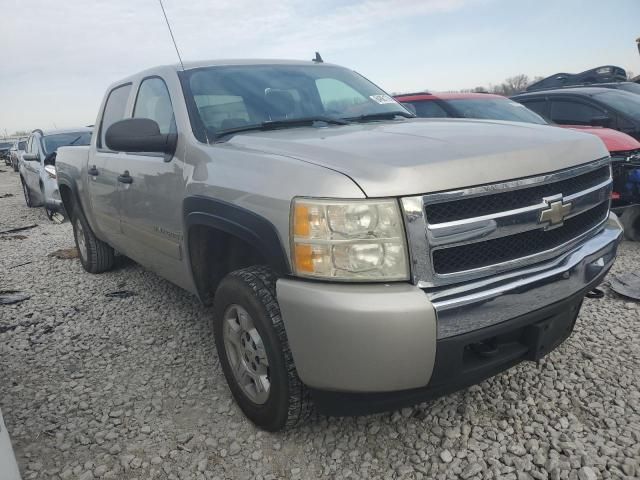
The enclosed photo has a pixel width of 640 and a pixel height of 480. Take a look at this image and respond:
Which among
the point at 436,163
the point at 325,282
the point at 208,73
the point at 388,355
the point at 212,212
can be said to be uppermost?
the point at 208,73

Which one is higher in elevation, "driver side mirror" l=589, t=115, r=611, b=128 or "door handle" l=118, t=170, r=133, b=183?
"door handle" l=118, t=170, r=133, b=183

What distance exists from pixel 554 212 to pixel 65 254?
5.86 m

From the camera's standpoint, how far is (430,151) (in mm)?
1939

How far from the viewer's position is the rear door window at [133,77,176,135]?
9.83 feet

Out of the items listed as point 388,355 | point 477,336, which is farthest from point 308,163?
point 477,336

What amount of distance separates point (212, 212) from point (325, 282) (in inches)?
31.5

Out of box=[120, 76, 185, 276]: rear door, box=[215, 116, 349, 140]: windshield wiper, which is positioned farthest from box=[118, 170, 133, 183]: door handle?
box=[215, 116, 349, 140]: windshield wiper

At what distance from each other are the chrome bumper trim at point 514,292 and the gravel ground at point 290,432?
Result: 0.65m

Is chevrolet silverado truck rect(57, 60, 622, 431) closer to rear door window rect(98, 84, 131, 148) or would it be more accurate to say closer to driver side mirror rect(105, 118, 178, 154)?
driver side mirror rect(105, 118, 178, 154)

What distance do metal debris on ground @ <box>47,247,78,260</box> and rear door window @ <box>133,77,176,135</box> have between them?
3.24 m

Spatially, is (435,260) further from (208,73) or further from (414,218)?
(208,73)

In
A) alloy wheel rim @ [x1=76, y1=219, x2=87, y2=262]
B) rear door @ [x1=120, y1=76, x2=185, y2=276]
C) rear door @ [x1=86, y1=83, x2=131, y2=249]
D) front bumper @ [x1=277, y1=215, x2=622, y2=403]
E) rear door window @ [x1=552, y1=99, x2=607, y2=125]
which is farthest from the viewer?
rear door window @ [x1=552, y1=99, x2=607, y2=125]

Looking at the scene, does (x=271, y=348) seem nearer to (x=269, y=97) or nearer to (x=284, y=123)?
(x=284, y=123)

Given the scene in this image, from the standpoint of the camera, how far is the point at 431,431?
90.2 inches
